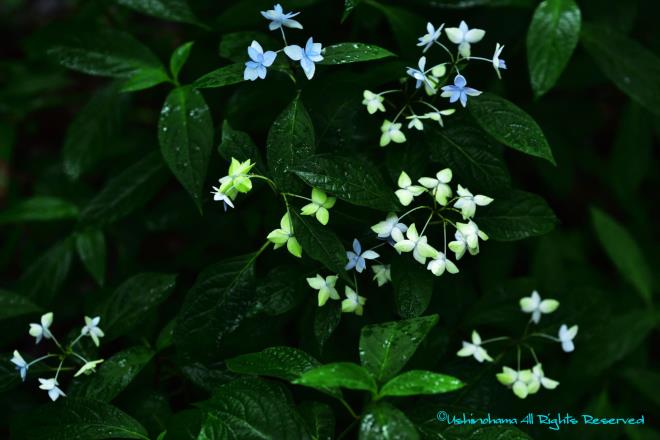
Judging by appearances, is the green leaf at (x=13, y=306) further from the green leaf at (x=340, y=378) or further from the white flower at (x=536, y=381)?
the white flower at (x=536, y=381)

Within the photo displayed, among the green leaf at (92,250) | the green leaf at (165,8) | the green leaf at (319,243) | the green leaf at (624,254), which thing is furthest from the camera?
the green leaf at (624,254)

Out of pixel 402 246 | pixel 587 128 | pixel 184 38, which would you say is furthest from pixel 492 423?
pixel 184 38

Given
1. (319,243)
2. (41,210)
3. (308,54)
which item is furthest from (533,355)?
(41,210)

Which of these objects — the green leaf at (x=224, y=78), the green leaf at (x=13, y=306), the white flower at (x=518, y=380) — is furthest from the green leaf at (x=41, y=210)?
the white flower at (x=518, y=380)

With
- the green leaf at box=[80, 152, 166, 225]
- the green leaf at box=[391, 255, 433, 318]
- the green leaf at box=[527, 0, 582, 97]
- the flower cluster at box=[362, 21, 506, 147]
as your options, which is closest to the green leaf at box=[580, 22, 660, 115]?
the green leaf at box=[527, 0, 582, 97]

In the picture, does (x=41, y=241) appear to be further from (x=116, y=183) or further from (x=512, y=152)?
(x=512, y=152)

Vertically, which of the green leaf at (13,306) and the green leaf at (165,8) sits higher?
the green leaf at (165,8)
